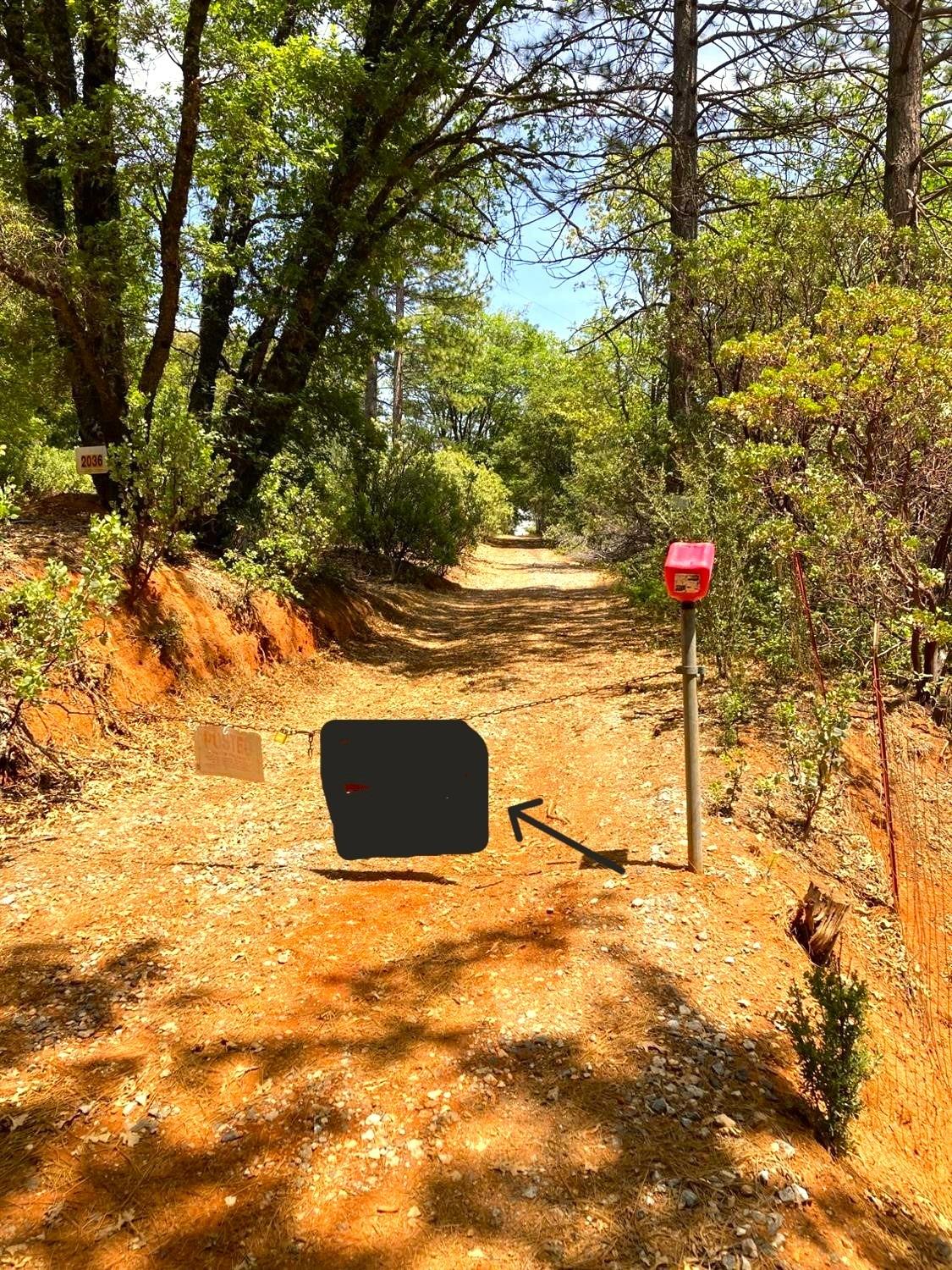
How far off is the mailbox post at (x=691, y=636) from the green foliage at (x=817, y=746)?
93 centimetres

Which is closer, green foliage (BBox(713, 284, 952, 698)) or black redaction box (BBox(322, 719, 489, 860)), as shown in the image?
black redaction box (BBox(322, 719, 489, 860))

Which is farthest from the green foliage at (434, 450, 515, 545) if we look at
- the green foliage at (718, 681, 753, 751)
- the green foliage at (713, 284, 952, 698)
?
the green foliage at (718, 681, 753, 751)

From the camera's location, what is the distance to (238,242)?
28.3 ft

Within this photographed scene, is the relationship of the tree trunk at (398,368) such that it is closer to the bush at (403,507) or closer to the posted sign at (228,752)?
the bush at (403,507)

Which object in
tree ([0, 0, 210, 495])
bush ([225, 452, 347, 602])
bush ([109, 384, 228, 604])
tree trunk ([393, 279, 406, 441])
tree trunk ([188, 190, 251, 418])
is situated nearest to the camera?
tree ([0, 0, 210, 495])

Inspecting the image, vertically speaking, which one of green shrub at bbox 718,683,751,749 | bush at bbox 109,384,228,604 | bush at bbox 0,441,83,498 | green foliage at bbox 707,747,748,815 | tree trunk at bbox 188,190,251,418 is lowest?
green foliage at bbox 707,747,748,815

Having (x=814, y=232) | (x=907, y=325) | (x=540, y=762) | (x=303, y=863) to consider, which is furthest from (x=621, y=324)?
(x=303, y=863)

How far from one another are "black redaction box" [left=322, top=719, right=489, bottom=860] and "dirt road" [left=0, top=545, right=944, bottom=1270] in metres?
0.22

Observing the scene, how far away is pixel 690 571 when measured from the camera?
3.08 metres

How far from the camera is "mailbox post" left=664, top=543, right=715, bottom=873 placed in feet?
10.1

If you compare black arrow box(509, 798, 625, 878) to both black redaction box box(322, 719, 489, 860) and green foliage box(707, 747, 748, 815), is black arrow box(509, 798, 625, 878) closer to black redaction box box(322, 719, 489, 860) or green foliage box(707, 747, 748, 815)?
black redaction box box(322, 719, 489, 860)

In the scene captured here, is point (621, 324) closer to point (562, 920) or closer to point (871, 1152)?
point (562, 920)

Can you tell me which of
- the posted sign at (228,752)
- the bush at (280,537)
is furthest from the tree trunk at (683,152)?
the posted sign at (228,752)

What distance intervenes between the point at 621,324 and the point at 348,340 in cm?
434
